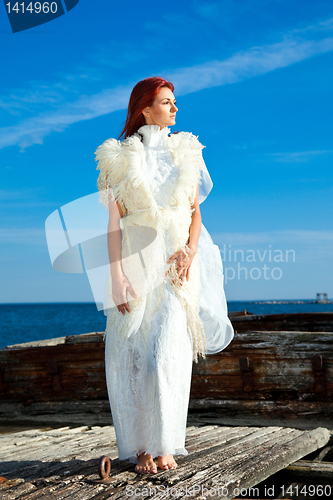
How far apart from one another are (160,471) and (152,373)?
0.61 metres

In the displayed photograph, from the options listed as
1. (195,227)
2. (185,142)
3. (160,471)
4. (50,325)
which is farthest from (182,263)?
(50,325)

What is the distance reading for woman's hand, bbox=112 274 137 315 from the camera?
3.14 meters

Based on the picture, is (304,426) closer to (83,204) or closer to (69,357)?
(69,357)

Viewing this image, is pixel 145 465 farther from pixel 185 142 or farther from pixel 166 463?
pixel 185 142

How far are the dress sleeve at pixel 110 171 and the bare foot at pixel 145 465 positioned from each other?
158 cm

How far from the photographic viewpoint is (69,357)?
6.48 metres

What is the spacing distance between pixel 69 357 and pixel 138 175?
156 inches

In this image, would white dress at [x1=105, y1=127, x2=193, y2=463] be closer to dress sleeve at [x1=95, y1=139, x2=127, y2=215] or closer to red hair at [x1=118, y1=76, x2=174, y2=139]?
dress sleeve at [x1=95, y1=139, x2=127, y2=215]

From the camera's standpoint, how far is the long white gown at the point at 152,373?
2.97 m

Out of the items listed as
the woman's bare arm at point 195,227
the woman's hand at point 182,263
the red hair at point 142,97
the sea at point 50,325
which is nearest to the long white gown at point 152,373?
the woman's hand at point 182,263

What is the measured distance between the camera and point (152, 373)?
117 inches

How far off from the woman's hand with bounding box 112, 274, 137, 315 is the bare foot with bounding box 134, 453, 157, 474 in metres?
0.90

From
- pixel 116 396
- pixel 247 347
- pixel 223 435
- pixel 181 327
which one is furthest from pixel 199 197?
pixel 247 347

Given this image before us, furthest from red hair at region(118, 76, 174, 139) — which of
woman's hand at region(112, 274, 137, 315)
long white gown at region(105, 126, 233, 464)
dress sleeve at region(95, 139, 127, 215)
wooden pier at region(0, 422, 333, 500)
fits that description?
wooden pier at region(0, 422, 333, 500)
